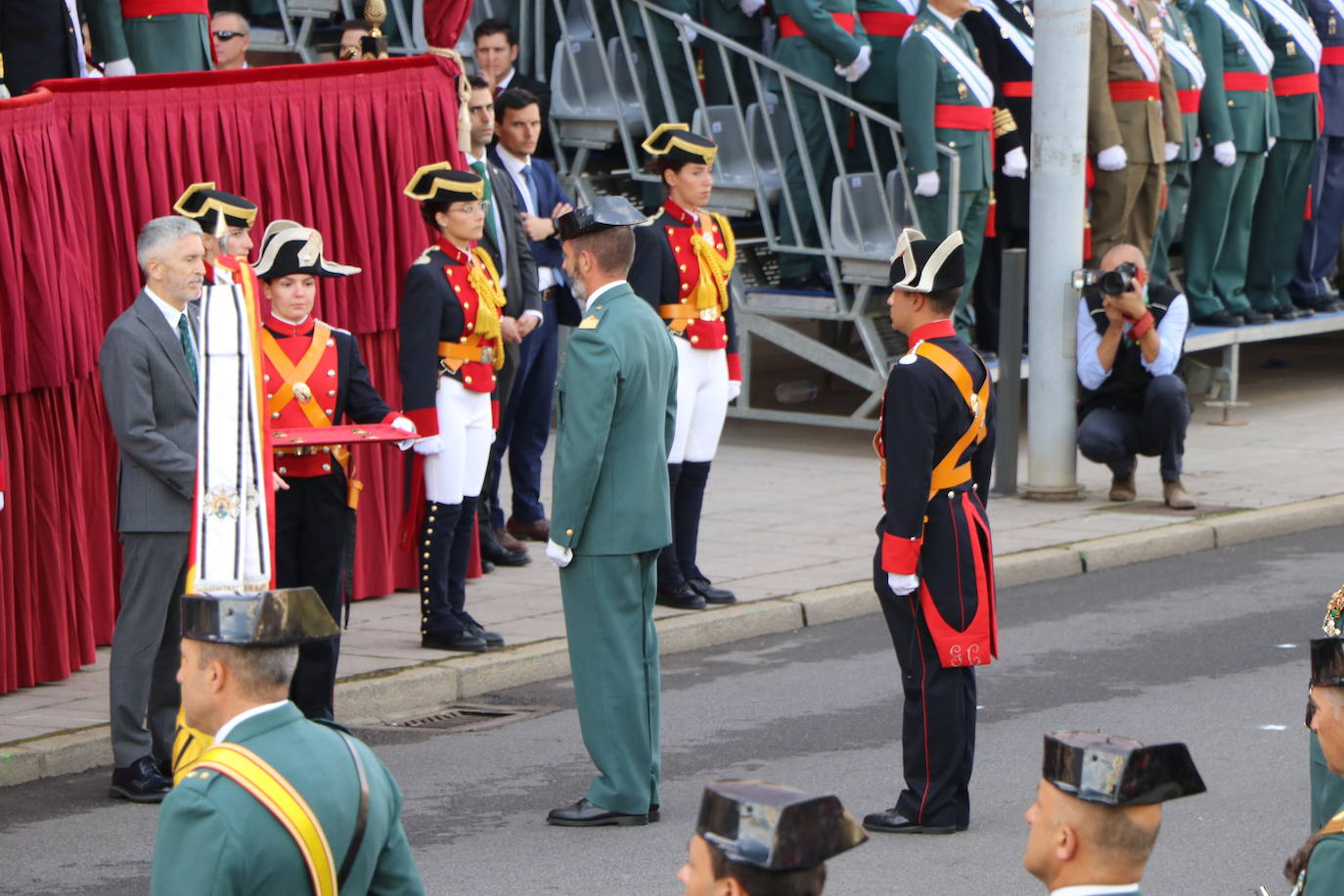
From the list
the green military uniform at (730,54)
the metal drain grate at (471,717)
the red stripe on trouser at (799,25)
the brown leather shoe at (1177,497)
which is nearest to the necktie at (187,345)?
the metal drain grate at (471,717)

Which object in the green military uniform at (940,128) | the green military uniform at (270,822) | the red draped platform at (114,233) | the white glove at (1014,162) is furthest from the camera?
the white glove at (1014,162)

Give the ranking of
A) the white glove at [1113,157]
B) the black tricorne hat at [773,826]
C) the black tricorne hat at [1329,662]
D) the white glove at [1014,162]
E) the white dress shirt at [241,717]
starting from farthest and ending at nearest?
the white glove at [1113,157]
the white glove at [1014,162]
the black tricorne hat at [1329,662]
the white dress shirt at [241,717]
the black tricorne hat at [773,826]

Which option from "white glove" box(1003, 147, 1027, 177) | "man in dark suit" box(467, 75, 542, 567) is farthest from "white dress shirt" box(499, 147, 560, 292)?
"white glove" box(1003, 147, 1027, 177)

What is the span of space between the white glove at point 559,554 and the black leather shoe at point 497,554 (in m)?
3.88

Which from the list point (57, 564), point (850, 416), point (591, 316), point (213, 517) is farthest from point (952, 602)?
point (850, 416)

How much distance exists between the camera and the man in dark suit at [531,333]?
10.9 metres

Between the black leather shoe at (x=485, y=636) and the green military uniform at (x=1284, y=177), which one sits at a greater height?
the green military uniform at (x=1284, y=177)

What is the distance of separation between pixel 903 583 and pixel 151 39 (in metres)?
5.16

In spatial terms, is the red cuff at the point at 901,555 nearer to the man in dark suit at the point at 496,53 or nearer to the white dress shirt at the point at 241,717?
the white dress shirt at the point at 241,717

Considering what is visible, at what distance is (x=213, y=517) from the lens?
6.59 metres

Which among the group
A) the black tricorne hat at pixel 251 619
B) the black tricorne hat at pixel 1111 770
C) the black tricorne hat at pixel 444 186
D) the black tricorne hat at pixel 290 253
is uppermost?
the black tricorne hat at pixel 444 186

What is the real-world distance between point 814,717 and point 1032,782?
116 cm

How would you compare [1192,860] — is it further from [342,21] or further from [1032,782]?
[342,21]

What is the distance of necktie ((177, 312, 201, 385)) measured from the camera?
7.39 meters
